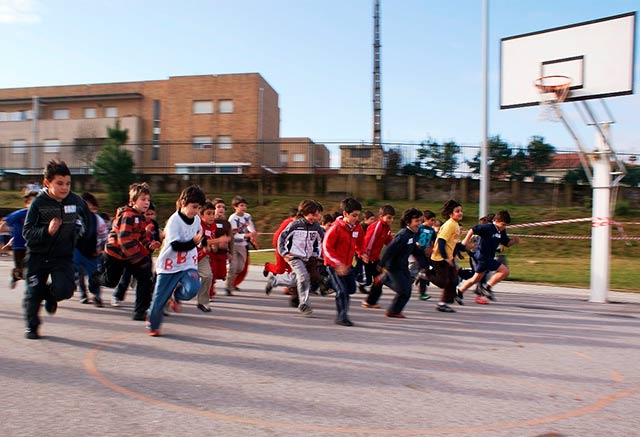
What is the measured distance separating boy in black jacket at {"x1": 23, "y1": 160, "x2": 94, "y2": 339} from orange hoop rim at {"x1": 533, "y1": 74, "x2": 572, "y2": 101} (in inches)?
402

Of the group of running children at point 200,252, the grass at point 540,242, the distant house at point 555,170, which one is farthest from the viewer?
the distant house at point 555,170

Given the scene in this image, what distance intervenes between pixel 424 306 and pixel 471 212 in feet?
51.0

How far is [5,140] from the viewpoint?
45.8 m

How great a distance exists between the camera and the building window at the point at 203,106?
3978cm

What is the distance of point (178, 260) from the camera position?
6473 millimetres

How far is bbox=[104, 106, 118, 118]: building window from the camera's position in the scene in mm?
44750

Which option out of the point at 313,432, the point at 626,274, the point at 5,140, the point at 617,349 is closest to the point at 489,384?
the point at 313,432

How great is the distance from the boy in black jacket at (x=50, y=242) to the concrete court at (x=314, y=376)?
1.59 ft

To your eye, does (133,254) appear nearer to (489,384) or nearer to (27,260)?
(27,260)

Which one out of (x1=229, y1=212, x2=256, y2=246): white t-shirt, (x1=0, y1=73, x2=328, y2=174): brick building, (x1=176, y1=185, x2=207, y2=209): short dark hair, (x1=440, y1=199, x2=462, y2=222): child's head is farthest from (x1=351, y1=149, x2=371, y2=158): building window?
(x1=176, y1=185, x2=207, y2=209): short dark hair

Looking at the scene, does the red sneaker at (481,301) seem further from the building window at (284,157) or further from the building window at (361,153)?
the building window at (284,157)

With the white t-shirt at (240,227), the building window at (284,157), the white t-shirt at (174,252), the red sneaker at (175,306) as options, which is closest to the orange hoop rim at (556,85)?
the white t-shirt at (240,227)

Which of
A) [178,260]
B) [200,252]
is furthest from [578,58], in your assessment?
[178,260]

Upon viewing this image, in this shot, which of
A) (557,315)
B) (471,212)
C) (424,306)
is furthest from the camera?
(471,212)
